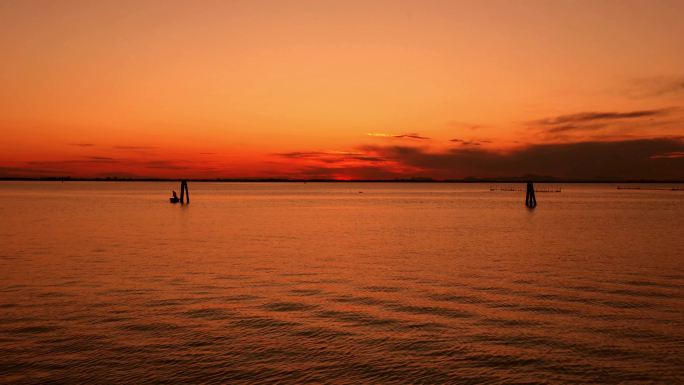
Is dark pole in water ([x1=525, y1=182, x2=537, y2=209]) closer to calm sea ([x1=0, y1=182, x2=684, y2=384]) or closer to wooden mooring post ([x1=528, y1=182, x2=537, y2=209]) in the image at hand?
wooden mooring post ([x1=528, y1=182, x2=537, y2=209])

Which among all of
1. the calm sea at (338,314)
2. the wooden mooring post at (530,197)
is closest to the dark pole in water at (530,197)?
the wooden mooring post at (530,197)

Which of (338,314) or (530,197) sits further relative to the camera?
(530,197)

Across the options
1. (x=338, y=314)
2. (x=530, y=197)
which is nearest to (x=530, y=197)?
(x=530, y=197)

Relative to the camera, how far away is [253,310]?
16.7 meters

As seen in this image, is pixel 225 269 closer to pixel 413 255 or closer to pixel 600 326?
pixel 413 255

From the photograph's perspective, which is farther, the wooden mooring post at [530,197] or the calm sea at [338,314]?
the wooden mooring post at [530,197]

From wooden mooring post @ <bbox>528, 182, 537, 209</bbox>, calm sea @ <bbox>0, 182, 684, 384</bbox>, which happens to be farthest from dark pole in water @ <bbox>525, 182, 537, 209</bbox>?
calm sea @ <bbox>0, 182, 684, 384</bbox>

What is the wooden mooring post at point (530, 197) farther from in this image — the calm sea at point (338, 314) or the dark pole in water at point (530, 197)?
the calm sea at point (338, 314)

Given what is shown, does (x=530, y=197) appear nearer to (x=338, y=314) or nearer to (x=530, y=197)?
(x=530, y=197)

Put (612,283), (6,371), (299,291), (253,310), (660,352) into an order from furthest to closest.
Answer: (612,283) → (299,291) → (253,310) → (660,352) → (6,371)

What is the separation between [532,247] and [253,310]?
22765mm

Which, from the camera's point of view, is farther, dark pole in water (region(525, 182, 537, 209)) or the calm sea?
dark pole in water (region(525, 182, 537, 209))

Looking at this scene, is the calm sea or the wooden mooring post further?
the wooden mooring post

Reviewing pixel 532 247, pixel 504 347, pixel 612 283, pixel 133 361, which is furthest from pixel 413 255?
pixel 133 361
